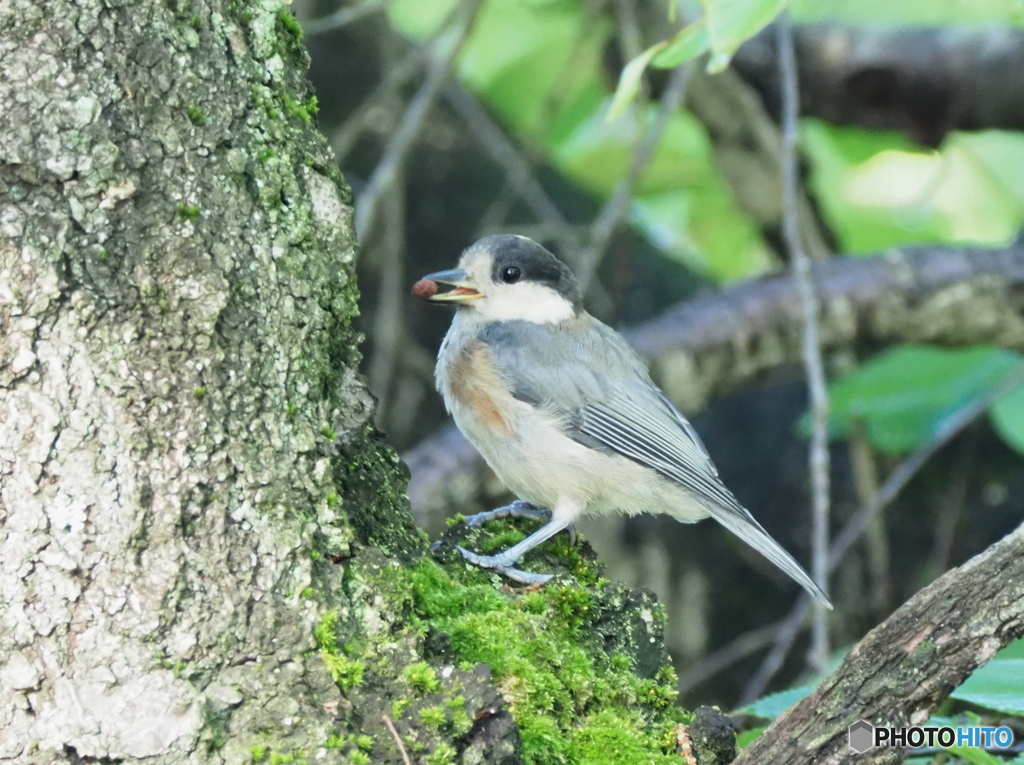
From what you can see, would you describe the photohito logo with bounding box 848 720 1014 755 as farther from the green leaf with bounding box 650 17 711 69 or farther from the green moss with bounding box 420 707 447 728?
the green leaf with bounding box 650 17 711 69

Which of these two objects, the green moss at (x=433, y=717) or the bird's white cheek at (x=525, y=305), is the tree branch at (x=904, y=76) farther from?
the green moss at (x=433, y=717)

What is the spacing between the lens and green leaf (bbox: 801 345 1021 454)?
3.70 m

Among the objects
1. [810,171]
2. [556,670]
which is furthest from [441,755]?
[810,171]

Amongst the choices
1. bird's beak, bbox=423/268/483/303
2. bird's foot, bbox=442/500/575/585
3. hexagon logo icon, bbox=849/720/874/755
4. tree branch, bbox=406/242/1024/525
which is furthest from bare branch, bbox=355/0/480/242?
hexagon logo icon, bbox=849/720/874/755

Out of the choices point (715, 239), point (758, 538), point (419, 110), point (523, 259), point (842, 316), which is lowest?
point (758, 538)

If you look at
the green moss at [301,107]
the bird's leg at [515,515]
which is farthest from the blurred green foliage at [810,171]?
the green moss at [301,107]

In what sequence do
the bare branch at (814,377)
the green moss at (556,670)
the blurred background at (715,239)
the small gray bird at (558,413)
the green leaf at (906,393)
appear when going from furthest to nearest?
1. the blurred background at (715,239)
2. the green leaf at (906,393)
3. the small gray bird at (558,413)
4. the bare branch at (814,377)
5. the green moss at (556,670)

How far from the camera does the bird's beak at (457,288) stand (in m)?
3.05

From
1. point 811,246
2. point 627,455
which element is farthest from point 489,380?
point 811,246

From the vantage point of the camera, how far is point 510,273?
3.13 metres

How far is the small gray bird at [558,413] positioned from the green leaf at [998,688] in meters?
0.92

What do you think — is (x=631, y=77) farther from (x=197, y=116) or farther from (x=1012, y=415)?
(x=1012, y=415)

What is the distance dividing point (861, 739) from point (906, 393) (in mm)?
2466

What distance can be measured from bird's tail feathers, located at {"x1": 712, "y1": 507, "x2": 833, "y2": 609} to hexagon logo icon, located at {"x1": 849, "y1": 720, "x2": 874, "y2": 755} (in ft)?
3.39
